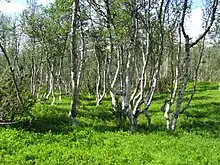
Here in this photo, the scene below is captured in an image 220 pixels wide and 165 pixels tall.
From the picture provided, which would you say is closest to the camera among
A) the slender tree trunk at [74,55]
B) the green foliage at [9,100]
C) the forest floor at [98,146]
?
the forest floor at [98,146]

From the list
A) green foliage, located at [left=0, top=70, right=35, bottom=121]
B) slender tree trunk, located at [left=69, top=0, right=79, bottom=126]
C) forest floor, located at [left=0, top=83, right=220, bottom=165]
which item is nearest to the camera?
forest floor, located at [left=0, top=83, right=220, bottom=165]

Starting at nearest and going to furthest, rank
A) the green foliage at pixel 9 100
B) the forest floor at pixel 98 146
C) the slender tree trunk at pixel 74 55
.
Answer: the forest floor at pixel 98 146 < the green foliage at pixel 9 100 < the slender tree trunk at pixel 74 55

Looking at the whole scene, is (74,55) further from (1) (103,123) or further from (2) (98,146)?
(2) (98,146)

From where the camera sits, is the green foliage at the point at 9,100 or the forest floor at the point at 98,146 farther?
the green foliage at the point at 9,100

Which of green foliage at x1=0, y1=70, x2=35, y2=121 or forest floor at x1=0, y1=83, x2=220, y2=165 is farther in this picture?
green foliage at x1=0, y1=70, x2=35, y2=121

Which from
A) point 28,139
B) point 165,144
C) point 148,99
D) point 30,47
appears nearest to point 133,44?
point 148,99

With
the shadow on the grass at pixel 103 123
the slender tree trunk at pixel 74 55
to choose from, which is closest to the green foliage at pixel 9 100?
the shadow on the grass at pixel 103 123

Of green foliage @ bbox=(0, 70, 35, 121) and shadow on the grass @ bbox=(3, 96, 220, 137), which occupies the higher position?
green foliage @ bbox=(0, 70, 35, 121)

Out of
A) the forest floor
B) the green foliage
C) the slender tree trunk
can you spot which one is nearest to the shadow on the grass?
the forest floor

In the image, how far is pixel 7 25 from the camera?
5003 cm

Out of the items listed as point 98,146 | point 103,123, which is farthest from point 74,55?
point 98,146

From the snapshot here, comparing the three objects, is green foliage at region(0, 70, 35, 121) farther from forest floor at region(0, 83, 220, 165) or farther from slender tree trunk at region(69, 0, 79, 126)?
slender tree trunk at region(69, 0, 79, 126)

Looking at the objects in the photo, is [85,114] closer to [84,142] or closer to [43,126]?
[43,126]

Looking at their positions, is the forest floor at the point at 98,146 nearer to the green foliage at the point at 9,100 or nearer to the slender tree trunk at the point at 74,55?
the green foliage at the point at 9,100
